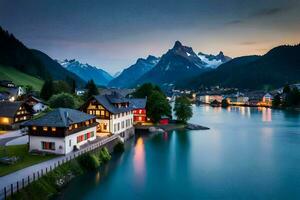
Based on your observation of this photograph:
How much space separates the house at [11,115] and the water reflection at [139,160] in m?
23.9

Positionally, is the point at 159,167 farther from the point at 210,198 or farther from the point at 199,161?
the point at 210,198

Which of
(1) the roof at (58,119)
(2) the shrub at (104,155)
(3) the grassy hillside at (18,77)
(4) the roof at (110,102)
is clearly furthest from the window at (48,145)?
(3) the grassy hillside at (18,77)

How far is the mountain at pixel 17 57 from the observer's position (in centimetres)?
16650

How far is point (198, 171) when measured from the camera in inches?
1567

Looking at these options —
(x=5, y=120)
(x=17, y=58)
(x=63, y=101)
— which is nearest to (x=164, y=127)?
(x=63, y=101)

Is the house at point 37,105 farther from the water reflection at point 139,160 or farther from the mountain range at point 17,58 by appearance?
the mountain range at point 17,58

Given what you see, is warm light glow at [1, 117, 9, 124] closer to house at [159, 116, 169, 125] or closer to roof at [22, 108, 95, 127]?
roof at [22, 108, 95, 127]

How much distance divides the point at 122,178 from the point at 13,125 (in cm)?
2983

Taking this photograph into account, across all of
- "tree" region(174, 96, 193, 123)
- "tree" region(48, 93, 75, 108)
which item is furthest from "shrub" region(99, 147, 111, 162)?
"tree" region(174, 96, 193, 123)

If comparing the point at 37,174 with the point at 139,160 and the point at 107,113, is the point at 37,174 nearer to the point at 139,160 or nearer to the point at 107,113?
the point at 139,160

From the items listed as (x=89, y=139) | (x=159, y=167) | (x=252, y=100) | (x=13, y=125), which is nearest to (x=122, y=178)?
(x=159, y=167)

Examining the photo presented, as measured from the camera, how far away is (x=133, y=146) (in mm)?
54875

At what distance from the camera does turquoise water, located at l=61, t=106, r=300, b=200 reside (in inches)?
1244

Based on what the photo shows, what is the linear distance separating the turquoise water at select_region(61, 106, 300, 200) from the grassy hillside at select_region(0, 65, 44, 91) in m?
96.9
